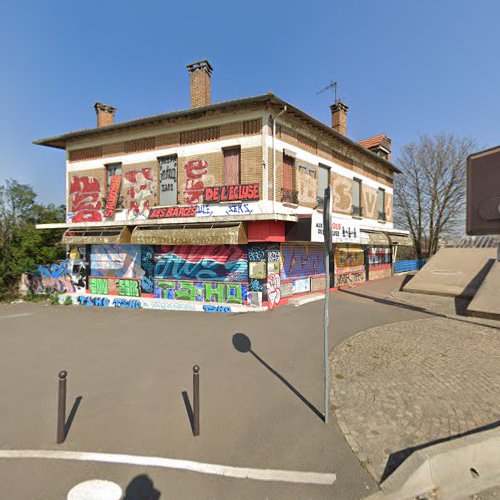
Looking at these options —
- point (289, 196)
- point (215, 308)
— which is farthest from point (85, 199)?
point (289, 196)

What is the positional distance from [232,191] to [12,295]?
533 inches

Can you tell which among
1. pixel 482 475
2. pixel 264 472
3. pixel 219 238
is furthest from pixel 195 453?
pixel 219 238

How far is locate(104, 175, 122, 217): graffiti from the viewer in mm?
13336

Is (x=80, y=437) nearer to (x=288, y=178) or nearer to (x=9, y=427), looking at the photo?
(x=9, y=427)

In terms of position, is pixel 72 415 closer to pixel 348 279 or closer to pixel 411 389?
pixel 411 389

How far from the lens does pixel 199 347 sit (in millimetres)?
6953

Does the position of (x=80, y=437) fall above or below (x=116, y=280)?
below

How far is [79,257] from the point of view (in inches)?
570

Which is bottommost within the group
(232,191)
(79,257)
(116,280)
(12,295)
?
(12,295)

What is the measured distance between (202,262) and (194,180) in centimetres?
342

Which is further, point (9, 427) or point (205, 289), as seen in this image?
point (205, 289)

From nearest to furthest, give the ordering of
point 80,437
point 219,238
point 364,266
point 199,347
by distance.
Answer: point 80,437, point 199,347, point 219,238, point 364,266

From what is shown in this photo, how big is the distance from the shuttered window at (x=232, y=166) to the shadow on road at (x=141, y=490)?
9.59 metres

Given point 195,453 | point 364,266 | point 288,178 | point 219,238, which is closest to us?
point 195,453
